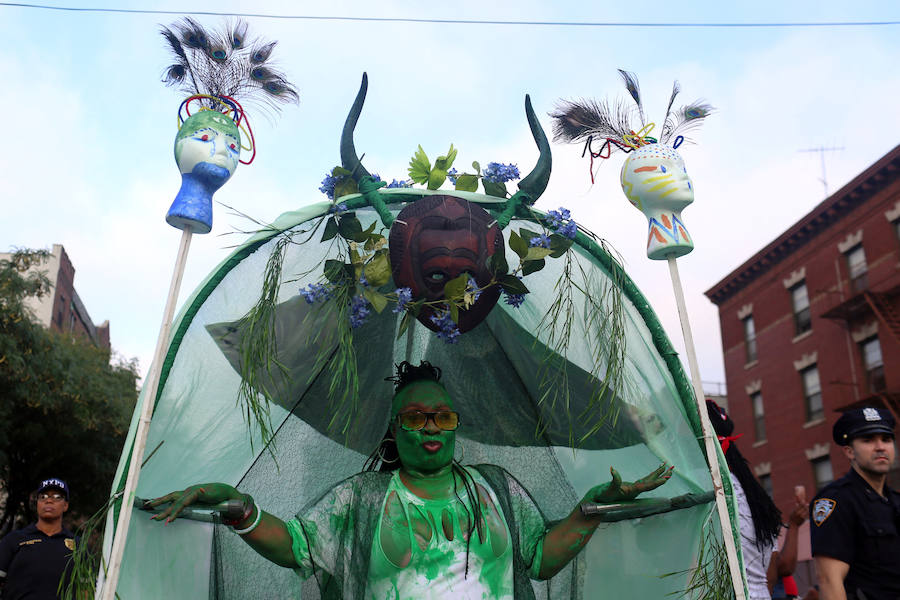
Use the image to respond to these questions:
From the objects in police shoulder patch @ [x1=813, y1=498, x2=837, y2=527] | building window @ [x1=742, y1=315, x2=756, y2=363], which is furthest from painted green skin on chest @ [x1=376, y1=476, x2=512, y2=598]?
building window @ [x1=742, y1=315, x2=756, y2=363]

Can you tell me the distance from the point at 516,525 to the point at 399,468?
0.54 metres

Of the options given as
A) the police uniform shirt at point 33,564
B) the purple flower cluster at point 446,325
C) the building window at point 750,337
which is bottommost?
the police uniform shirt at point 33,564

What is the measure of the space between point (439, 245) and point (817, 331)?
18.5m

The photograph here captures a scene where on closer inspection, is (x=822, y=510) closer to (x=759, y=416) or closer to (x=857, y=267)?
(x=857, y=267)

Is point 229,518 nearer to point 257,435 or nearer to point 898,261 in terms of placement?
point 257,435

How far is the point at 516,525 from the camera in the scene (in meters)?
3.37

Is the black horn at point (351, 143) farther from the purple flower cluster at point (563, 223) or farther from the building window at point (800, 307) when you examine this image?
the building window at point (800, 307)

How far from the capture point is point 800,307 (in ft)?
66.9

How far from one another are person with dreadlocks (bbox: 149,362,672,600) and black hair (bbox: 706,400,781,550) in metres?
1.11

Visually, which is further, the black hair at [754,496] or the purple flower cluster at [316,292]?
the black hair at [754,496]

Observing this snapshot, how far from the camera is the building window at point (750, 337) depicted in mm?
22312

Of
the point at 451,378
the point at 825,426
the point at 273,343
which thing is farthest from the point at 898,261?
the point at 273,343

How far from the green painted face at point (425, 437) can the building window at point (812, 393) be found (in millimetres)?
18002

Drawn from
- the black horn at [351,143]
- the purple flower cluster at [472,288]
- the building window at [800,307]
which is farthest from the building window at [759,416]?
the black horn at [351,143]
